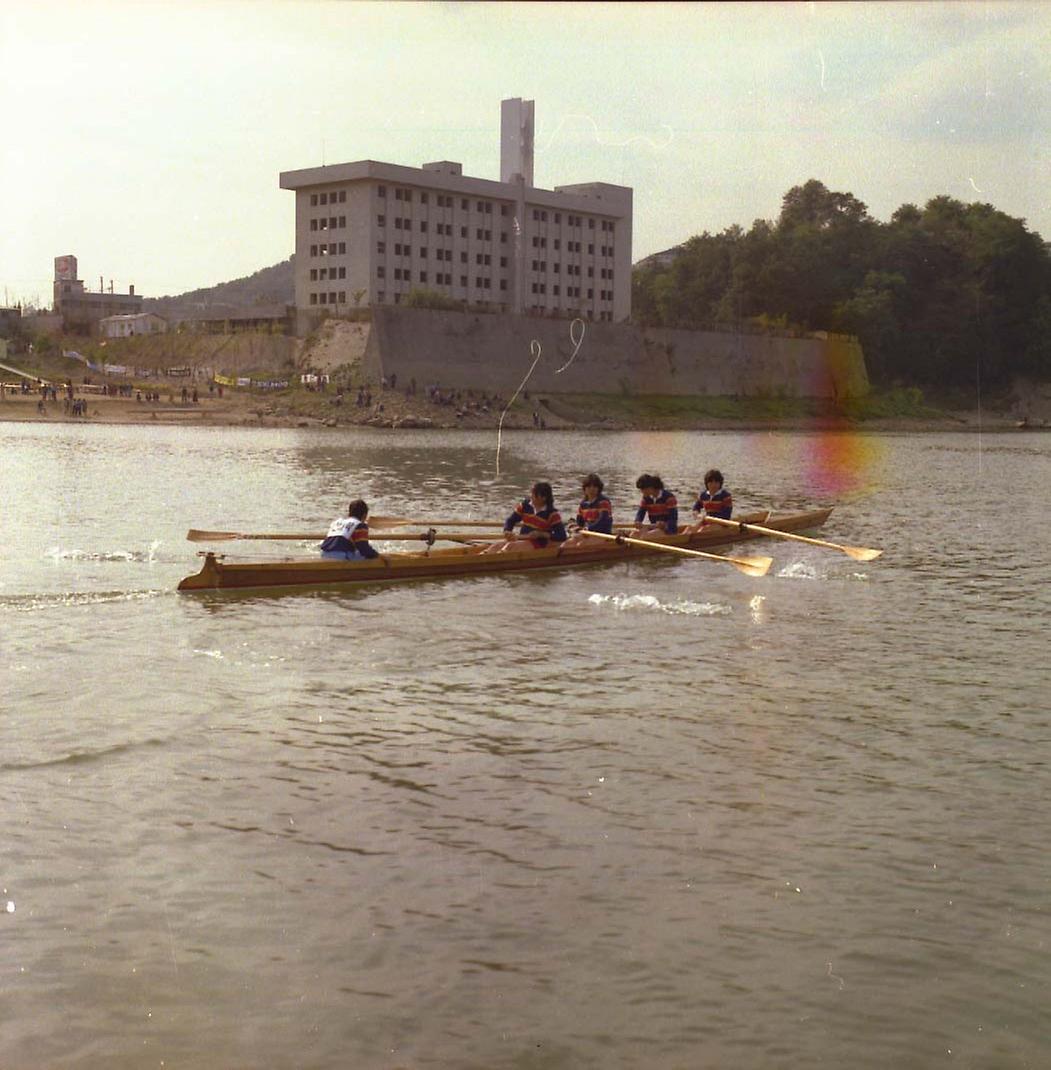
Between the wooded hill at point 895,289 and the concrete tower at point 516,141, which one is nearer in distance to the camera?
the concrete tower at point 516,141

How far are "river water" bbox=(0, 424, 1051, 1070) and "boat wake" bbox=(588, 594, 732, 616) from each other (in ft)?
0.33

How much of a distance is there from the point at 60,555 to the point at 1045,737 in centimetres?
1529

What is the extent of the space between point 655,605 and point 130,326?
284ft

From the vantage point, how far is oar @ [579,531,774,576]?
18750 millimetres

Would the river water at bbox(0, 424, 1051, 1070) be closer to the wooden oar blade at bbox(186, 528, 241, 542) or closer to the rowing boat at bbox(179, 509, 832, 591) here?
the rowing boat at bbox(179, 509, 832, 591)

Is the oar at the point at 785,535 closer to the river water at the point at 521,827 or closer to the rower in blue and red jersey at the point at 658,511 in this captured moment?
the rower in blue and red jersey at the point at 658,511

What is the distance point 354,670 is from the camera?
44.3ft

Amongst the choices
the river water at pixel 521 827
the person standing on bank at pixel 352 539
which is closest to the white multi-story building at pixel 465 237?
the person standing on bank at pixel 352 539

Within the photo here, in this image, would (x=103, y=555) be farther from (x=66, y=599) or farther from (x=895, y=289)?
(x=895, y=289)

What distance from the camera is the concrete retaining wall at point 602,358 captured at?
81125 mm

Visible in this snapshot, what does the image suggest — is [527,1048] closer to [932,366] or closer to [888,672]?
[888,672]

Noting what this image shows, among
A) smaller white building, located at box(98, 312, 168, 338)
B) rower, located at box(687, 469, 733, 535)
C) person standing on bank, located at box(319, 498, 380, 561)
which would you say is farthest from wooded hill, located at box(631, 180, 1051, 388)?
person standing on bank, located at box(319, 498, 380, 561)

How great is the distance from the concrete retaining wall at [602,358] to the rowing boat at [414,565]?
59.4m

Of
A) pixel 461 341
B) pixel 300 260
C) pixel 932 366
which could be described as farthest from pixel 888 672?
pixel 932 366
